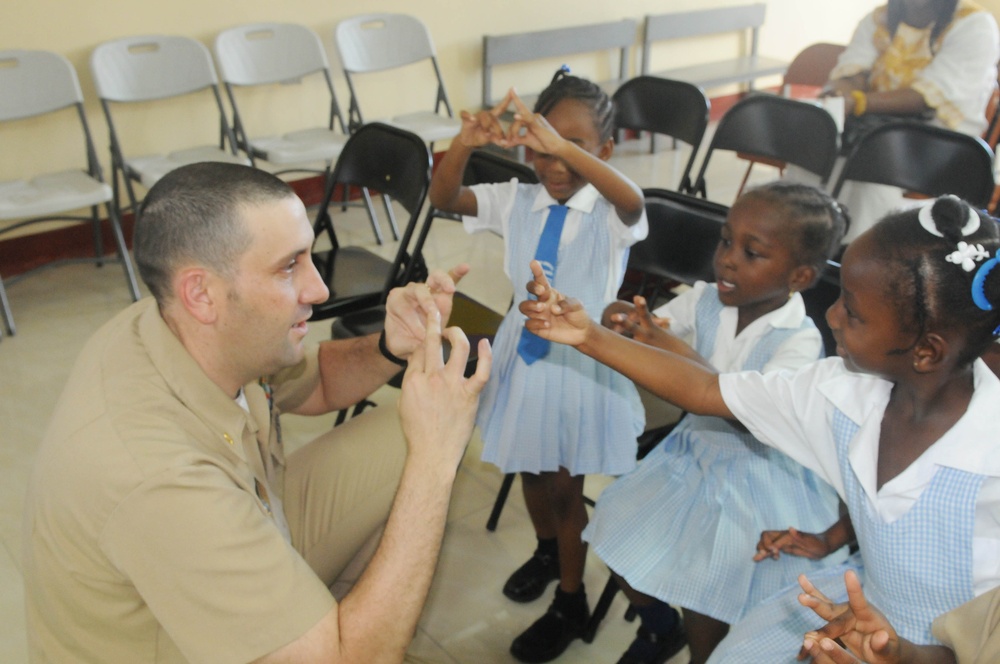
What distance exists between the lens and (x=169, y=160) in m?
4.09

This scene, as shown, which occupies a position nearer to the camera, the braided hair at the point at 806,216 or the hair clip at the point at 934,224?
the hair clip at the point at 934,224

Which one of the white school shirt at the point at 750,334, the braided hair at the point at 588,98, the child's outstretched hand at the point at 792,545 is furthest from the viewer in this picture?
the braided hair at the point at 588,98

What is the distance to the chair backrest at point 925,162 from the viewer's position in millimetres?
2636

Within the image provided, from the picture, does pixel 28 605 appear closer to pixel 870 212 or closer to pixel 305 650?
pixel 305 650

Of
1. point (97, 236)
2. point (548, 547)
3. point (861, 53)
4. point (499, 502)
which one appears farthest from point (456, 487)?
point (861, 53)

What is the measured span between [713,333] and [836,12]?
691 centimetres

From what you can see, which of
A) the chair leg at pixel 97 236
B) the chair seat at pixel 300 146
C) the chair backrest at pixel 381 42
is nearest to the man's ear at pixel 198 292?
the chair seat at pixel 300 146

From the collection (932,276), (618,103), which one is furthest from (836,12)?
(932,276)

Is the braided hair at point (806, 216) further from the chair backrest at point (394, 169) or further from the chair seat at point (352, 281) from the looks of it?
the chair seat at point (352, 281)

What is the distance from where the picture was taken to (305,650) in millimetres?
1220

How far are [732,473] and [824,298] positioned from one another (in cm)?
50

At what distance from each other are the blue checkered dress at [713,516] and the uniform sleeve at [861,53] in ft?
8.68

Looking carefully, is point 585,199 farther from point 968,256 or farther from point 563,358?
point 968,256

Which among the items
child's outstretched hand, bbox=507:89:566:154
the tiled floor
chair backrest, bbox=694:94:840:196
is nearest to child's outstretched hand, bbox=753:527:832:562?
the tiled floor
